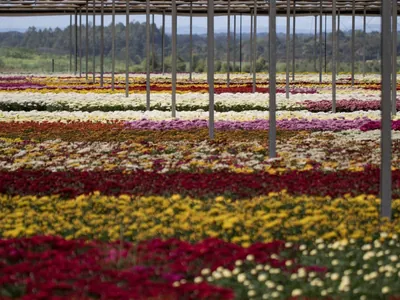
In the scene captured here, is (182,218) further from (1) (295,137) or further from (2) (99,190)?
(1) (295,137)

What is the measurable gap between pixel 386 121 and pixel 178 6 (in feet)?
130

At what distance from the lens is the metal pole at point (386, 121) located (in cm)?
758

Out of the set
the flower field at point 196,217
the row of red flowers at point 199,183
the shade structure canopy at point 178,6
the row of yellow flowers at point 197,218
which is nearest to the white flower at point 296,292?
the flower field at point 196,217

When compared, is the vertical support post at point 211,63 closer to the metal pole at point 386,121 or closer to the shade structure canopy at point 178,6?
the metal pole at point 386,121

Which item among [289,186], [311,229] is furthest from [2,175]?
[311,229]

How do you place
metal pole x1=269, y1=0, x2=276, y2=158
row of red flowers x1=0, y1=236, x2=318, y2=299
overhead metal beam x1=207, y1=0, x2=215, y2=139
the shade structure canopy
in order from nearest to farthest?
row of red flowers x1=0, y1=236, x2=318, y2=299, metal pole x1=269, y1=0, x2=276, y2=158, overhead metal beam x1=207, y1=0, x2=215, y2=139, the shade structure canopy

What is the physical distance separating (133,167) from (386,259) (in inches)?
208

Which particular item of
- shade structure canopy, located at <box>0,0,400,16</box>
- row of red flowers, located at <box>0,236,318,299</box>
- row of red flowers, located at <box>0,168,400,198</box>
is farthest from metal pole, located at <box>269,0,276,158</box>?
shade structure canopy, located at <box>0,0,400,16</box>

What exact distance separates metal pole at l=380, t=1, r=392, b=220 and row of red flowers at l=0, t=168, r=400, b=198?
3.45ft

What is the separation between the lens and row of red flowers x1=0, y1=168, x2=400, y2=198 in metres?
9.00

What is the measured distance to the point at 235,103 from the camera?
909 inches

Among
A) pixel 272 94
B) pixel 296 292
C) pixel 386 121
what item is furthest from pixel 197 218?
pixel 272 94

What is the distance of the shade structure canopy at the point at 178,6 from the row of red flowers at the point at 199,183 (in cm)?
2744

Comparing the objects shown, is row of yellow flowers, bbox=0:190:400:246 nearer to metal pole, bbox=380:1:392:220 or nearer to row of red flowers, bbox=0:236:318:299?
metal pole, bbox=380:1:392:220
